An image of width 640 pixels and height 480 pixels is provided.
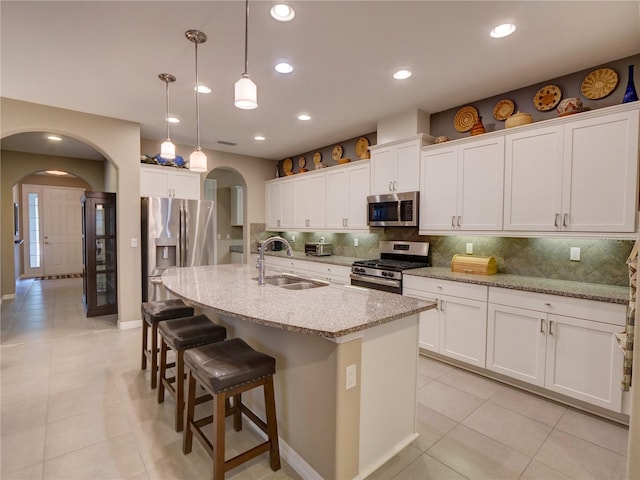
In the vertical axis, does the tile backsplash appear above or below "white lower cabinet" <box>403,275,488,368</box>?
above

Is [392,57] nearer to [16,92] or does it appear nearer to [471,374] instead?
[471,374]

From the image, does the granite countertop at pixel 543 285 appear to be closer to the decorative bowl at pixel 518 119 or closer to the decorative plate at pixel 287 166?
the decorative bowl at pixel 518 119

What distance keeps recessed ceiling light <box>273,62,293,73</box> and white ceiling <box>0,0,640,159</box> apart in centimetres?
7

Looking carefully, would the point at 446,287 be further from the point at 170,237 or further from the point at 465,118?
the point at 170,237

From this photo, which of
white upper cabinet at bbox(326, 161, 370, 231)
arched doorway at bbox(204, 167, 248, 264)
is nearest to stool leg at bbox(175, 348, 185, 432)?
white upper cabinet at bbox(326, 161, 370, 231)

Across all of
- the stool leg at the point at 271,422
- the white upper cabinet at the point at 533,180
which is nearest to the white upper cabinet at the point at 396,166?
the white upper cabinet at the point at 533,180

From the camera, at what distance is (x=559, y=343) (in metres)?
2.46

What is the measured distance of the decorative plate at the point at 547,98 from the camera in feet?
9.45

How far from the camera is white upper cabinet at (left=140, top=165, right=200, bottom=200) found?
4.50 meters

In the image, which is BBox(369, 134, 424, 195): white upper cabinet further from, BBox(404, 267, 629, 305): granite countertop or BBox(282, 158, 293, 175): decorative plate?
BBox(282, 158, 293, 175): decorative plate

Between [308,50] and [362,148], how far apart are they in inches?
93.1

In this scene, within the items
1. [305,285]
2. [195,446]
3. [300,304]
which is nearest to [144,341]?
[195,446]

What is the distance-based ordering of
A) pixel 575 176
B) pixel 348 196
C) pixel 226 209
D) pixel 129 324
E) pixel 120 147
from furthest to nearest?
1. pixel 226 209
2. pixel 348 196
3. pixel 129 324
4. pixel 120 147
5. pixel 575 176

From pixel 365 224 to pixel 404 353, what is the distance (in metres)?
2.64
